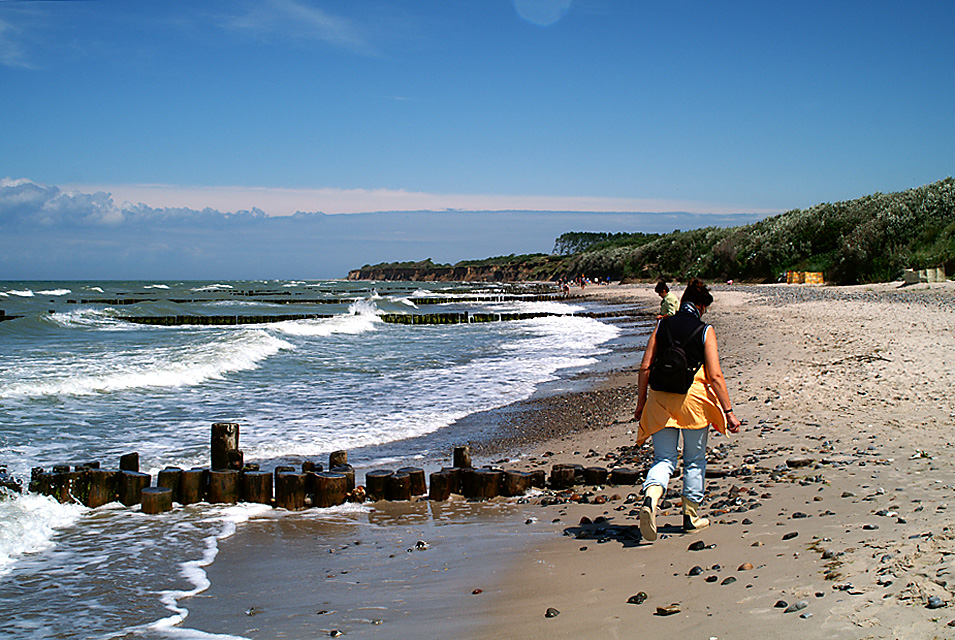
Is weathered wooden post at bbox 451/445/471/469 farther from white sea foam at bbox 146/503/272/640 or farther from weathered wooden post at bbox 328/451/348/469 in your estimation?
white sea foam at bbox 146/503/272/640

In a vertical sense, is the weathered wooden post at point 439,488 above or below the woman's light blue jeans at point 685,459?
below

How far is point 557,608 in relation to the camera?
3748mm

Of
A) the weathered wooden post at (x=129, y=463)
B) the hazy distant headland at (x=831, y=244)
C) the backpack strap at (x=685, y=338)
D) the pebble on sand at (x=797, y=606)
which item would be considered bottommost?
the weathered wooden post at (x=129, y=463)

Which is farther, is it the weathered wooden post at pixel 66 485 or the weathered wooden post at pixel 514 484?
the weathered wooden post at pixel 514 484

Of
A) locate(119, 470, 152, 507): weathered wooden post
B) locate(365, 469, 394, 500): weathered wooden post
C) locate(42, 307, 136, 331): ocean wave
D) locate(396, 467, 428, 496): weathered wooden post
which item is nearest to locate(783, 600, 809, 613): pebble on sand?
locate(396, 467, 428, 496): weathered wooden post

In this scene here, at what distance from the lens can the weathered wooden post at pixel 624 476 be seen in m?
6.39

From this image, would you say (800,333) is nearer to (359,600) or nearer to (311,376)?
(311,376)

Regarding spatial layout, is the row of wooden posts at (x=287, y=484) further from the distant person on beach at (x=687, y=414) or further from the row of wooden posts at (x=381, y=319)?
the row of wooden posts at (x=381, y=319)

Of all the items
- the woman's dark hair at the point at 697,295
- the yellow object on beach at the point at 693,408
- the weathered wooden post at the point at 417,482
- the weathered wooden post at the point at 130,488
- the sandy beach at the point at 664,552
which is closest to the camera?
the sandy beach at the point at 664,552

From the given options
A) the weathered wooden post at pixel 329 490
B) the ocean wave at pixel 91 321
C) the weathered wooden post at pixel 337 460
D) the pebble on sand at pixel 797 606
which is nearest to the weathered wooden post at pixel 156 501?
the weathered wooden post at pixel 329 490

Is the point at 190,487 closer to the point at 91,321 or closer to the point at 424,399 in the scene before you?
the point at 424,399

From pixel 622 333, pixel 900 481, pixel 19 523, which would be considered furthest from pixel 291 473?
pixel 622 333

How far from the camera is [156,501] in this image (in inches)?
244

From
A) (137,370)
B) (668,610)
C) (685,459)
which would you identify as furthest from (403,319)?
(668,610)
